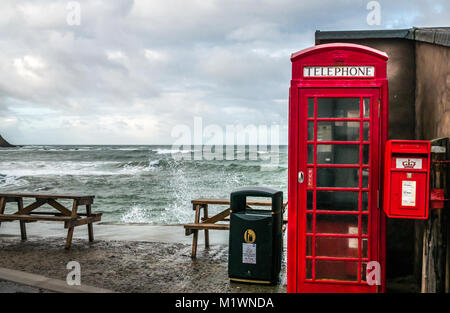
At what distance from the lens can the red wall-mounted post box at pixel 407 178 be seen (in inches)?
150

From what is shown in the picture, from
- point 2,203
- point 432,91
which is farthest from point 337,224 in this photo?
point 2,203

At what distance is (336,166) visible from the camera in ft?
14.2

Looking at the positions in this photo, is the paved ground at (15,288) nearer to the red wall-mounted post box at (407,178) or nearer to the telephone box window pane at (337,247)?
the telephone box window pane at (337,247)

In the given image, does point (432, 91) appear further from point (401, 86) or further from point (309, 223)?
point (309, 223)

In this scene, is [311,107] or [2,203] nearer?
[311,107]

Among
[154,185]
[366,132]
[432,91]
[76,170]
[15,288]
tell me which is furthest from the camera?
[76,170]

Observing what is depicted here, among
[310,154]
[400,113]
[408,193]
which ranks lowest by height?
[408,193]

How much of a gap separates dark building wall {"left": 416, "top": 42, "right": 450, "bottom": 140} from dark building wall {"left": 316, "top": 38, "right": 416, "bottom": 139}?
13 centimetres

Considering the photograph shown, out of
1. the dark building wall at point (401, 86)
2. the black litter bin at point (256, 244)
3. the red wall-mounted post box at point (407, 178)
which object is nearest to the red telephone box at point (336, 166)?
the red wall-mounted post box at point (407, 178)

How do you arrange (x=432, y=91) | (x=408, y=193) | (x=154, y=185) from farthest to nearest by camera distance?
1. (x=154, y=185)
2. (x=432, y=91)
3. (x=408, y=193)

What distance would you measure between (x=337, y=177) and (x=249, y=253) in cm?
157

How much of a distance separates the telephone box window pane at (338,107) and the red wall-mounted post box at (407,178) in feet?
1.73
